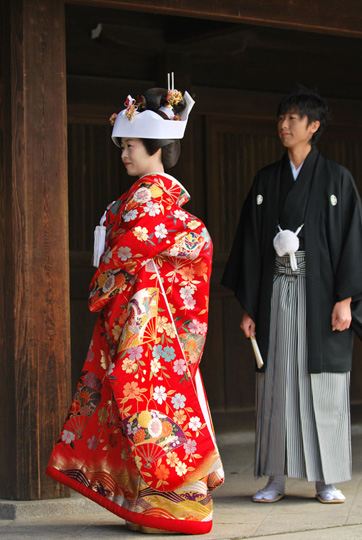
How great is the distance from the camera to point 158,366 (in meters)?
3.76

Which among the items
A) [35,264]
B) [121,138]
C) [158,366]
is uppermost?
[121,138]

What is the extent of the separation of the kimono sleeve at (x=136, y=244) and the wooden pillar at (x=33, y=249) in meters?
0.45

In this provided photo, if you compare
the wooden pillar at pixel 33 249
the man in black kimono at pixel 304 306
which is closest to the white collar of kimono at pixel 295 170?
the man in black kimono at pixel 304 306

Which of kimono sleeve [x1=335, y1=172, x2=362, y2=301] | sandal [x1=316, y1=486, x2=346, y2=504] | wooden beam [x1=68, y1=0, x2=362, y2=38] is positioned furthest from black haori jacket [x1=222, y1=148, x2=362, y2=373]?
wooden beam [x1=68, y1=0, x2=362, y2=38]

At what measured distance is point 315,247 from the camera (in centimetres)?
449

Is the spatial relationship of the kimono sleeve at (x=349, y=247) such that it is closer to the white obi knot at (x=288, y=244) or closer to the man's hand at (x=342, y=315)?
the man's hand at (x=342, y=315)

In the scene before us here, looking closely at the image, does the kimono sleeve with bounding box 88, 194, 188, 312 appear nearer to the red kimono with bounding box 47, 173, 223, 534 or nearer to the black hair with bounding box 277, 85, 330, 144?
the red kimono with bounding box 47, 173, 223, 534

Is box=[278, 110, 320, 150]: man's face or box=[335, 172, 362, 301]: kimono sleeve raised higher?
box=[278, 110, 320, 150]: man's face

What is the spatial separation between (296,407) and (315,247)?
783mm

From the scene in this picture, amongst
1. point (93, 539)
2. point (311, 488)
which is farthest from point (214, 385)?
point (93, 539)

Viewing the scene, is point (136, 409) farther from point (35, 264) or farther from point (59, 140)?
point (59, 140)

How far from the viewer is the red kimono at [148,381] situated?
146 inches

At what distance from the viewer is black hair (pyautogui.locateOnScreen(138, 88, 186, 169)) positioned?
Answer: 3.96 metres

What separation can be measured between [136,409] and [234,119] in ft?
11.2
